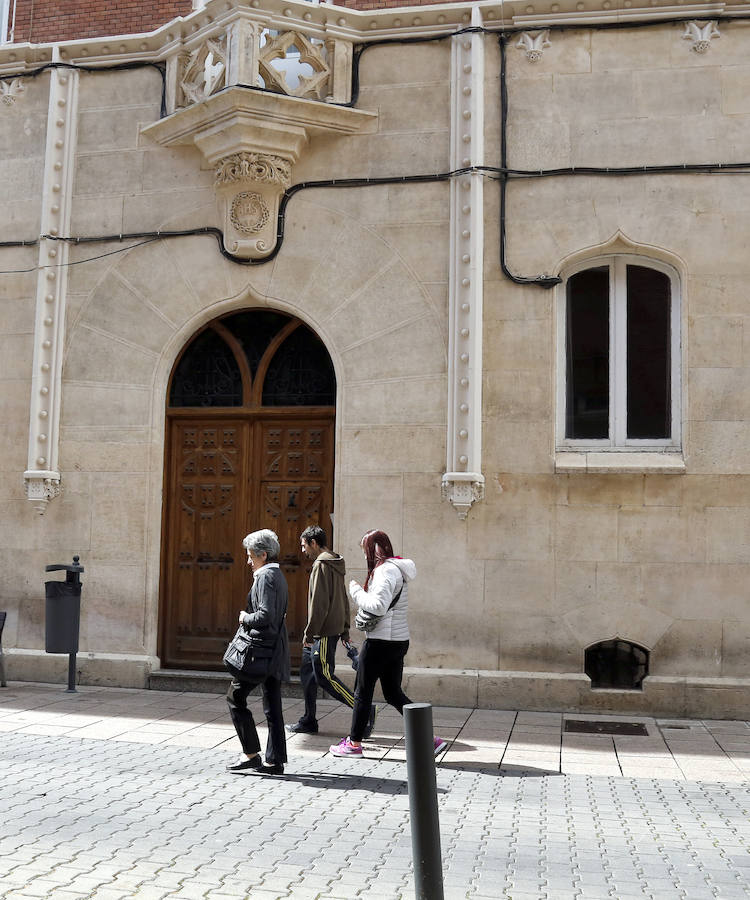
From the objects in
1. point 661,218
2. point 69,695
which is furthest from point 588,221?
point 69,695

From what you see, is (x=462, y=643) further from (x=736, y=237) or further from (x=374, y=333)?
(x=736, y=237)

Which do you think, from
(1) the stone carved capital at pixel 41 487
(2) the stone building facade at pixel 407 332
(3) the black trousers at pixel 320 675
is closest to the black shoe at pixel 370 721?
(3) the black trousers at pixel 320 675

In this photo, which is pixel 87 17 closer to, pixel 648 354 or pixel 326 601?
pixel 648 354

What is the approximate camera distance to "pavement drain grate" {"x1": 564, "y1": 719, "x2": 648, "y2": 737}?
9.46 meters

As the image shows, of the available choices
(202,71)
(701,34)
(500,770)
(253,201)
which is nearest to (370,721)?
(500,770)

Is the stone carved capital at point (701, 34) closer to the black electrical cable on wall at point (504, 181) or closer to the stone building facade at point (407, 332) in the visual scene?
the stone building facade at point (407, 332)

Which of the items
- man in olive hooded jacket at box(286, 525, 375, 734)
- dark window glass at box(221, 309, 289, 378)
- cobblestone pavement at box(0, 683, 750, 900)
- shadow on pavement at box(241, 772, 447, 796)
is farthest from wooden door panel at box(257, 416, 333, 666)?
shadow on pavement at box(241, 772, 447, 796)

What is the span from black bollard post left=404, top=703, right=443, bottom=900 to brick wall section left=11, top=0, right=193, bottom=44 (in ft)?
36.0

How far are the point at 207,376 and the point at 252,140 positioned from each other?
2.76 meters

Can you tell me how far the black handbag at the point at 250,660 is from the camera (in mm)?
7371

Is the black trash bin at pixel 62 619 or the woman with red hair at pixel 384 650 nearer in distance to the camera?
the woman with red hair at pixel 384 650

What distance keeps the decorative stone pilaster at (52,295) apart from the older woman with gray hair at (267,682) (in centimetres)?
527

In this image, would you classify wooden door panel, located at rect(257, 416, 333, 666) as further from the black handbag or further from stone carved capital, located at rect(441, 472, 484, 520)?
the black handbag

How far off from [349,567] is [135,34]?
6811mm
